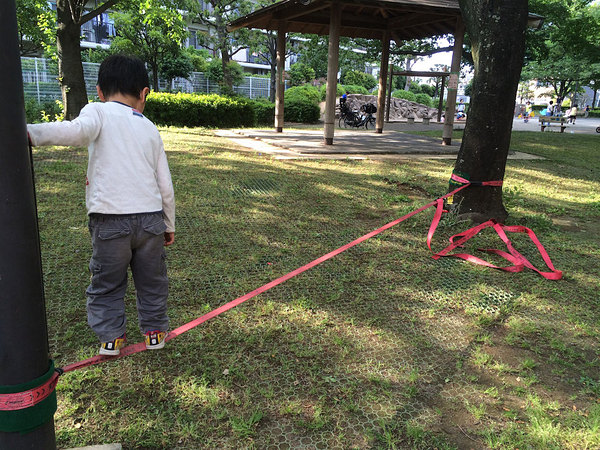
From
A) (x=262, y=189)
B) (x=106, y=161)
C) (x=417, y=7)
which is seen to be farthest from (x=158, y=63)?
(x=106, y=161)

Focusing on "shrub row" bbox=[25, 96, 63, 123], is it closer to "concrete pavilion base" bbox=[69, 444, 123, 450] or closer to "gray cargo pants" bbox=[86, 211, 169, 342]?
"gray cargo pants" bbox=[86, 211, 169, 342]

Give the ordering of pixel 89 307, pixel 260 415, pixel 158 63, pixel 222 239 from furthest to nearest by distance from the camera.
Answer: pixel 158 63
pixel 222 239
pixel 89 307
pixel 260 415

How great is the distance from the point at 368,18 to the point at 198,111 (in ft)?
18.8

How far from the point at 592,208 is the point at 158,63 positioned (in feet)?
76.0

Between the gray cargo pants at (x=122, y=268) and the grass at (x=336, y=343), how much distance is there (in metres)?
0.29

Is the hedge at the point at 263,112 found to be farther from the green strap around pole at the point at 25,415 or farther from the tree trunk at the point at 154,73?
the green strap around pole at the point at 25,415

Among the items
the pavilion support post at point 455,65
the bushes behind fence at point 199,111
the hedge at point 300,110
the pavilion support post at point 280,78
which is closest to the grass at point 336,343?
the pavilion support post at point 455,65

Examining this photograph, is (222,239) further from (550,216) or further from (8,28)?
(550,216)

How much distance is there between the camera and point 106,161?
2199mm

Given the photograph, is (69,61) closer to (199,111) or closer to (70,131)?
(199,111)

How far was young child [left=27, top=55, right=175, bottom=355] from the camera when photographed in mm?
2195

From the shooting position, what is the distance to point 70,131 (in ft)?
6.36

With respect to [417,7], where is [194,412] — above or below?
below

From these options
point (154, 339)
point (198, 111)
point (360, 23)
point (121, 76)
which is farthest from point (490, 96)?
point (198, 111)
